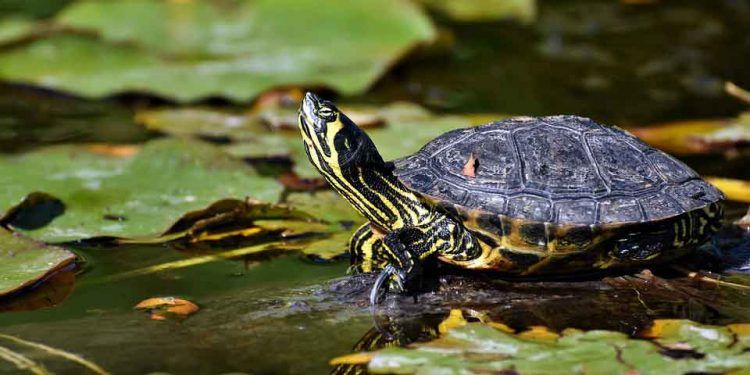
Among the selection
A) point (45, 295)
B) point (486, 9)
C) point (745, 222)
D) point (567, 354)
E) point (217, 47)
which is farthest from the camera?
point (486, 9)

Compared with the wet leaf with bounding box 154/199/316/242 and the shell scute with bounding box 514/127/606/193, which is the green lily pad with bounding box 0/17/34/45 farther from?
the shell scute with bounding box 514/127/606/193

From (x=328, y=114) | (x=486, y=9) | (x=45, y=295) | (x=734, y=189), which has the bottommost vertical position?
Result: (x=45, y=295)

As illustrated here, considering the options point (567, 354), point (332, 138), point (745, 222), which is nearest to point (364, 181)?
point (332, 138)

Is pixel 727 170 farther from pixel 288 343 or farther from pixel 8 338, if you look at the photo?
A: pixel 8 338

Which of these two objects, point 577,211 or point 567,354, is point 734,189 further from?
point 567,354

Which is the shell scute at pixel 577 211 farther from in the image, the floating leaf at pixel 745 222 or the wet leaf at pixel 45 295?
the wet leaf at pixel 45 295
